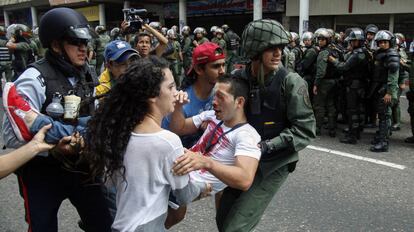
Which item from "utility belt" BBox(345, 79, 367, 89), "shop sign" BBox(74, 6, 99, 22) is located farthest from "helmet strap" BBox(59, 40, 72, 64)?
"shop sign" BBox(74, 6, 99, 22)

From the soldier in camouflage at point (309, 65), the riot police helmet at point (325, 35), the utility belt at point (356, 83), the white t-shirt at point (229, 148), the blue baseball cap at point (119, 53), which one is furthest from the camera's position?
the soldier in camouflage at point (309, 65)

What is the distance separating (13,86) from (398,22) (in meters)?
16.1

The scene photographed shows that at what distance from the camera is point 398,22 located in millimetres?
15523

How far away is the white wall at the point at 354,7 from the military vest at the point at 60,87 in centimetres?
1492

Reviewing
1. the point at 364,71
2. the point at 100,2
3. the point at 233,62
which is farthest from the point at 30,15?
the point at 364,71

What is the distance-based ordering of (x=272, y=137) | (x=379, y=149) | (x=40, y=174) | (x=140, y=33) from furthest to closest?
(x=379, y=149), (x=140, y=33), (x=272, y=137), (x=40, y=174)

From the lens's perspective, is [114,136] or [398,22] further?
[398,22]

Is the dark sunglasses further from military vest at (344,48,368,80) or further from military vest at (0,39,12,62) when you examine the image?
military vest at (0,39,12,62)

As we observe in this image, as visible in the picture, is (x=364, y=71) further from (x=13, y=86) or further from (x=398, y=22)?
(x=398, y=22)

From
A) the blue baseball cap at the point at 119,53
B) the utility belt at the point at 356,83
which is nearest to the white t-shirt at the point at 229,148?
the blue baseball cap at the point at 119,53

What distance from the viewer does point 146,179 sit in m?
1.64

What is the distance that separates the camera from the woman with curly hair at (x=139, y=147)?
63.6 inches

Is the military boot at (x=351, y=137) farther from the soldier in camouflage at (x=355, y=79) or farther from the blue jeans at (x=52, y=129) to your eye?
the blue jeans at (x=52, y=129)

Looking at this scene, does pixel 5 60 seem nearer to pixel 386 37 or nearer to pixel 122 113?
pixel 386 37
